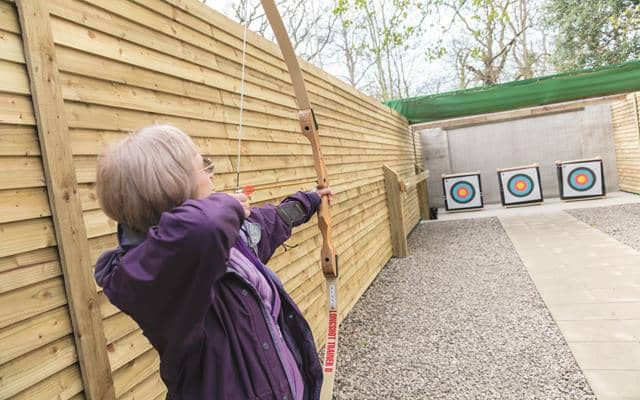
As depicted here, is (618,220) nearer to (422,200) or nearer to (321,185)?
(422,200)

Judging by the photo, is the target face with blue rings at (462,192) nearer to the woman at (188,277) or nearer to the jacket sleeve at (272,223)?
the jacket sleeve at (272,223)

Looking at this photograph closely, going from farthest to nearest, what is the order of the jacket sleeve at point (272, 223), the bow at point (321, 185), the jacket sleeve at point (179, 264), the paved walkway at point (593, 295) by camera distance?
1. the paved walkway at point (593, 295)
2. the bow at point (321, 185)
3. the jacket sleeve at point (272, 223)
4. the jacket sleeve at point (179, 264)

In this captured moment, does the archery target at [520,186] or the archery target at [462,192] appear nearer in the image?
the archery target at [520,186]

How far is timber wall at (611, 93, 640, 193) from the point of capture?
8.55m

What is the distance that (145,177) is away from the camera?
775mm

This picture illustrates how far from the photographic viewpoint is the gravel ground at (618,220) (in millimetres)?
5371

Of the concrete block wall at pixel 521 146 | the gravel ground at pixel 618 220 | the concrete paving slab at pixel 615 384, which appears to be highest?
the concrete block wall at pixel 521 146

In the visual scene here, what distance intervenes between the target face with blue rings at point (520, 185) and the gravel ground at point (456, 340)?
519 centimetres

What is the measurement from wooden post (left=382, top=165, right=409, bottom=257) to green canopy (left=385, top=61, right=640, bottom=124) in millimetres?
2206

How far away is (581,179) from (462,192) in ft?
7.83

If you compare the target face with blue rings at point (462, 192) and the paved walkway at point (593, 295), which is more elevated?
the target face with blue rings at point (462, 192)

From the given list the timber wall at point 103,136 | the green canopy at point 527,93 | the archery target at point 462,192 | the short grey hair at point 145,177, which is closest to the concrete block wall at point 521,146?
the archery target at point 462,192

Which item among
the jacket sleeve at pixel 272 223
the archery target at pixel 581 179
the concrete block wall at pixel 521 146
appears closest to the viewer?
the jacket sleeve at pixel 272 223

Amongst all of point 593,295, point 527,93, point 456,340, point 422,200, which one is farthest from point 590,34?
point 456,340
